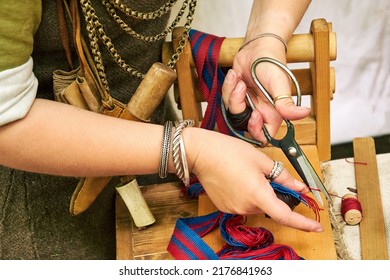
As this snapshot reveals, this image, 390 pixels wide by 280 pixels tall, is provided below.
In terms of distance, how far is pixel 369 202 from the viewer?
3.05 feet

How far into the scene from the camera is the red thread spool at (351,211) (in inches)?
35.1

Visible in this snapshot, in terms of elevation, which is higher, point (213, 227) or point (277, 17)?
point (277, 17)

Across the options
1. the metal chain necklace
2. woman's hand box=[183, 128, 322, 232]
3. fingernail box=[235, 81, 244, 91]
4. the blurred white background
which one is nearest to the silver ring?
woman's hand box=[183, 128, 322, 232]

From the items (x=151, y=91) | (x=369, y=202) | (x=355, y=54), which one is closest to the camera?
(x=151, y=91)

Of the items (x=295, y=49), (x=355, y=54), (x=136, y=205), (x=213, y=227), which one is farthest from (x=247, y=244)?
(x=355, y=54)

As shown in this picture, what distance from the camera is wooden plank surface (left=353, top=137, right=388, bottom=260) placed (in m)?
0.87

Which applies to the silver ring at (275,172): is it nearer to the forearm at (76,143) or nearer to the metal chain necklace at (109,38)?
the forearm at (76,143)

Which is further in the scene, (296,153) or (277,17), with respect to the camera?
(277,17)

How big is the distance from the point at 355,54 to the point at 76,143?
1.04 m

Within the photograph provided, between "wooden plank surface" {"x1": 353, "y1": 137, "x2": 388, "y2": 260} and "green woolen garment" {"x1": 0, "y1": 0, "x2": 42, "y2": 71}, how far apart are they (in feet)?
1.68

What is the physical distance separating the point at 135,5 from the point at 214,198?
276 mm

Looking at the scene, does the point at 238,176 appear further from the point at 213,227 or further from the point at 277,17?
the point at 277,17
